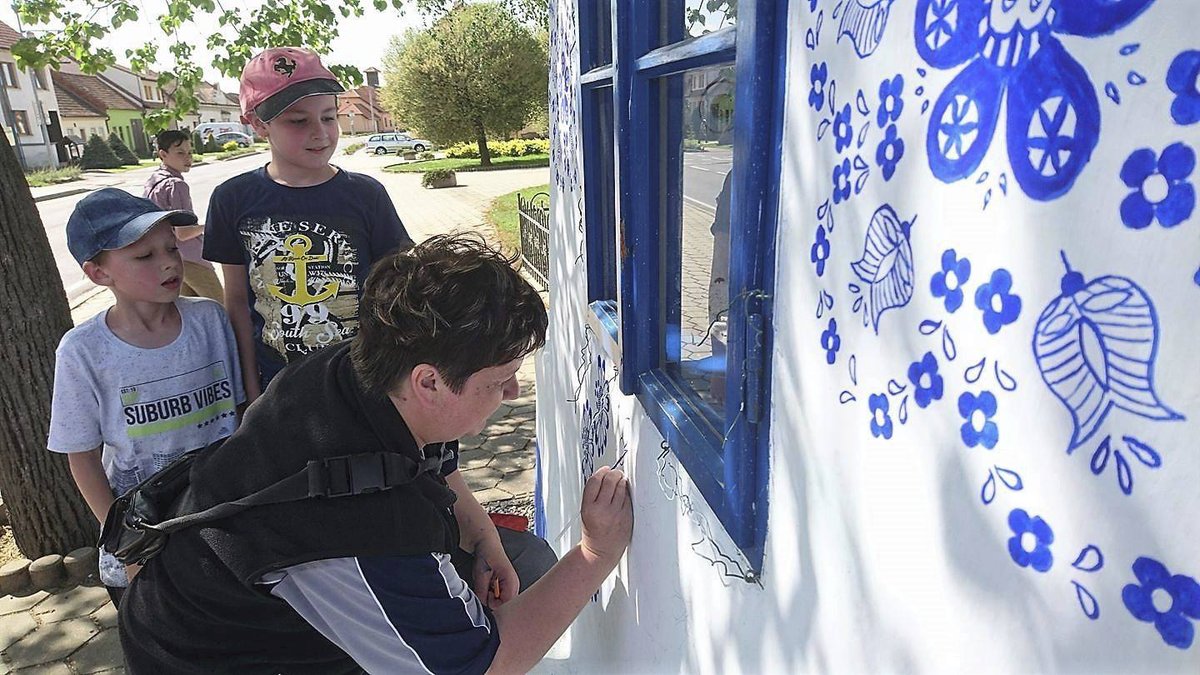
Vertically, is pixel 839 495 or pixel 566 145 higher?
pixel 566 145

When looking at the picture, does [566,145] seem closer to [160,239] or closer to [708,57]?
[160,239]

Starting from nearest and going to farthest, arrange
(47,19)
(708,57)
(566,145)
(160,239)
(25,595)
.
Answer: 1. (708,57)
2. (160,239)
3. (566,145)
4. (25,595)
5. (47,19)

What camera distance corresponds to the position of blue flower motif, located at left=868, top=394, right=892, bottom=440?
30.4 inches

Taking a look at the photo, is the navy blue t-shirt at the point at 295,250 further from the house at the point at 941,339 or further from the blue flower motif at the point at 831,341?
the blue flower motif at the point at 831,341

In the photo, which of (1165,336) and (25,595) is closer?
(1165,336)

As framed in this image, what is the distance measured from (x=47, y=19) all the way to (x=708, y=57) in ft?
18.7

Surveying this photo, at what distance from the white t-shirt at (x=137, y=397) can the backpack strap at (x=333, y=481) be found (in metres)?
0.98

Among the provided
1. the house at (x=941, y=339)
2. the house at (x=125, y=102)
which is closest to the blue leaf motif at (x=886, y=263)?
the house at (x=941, y=339)

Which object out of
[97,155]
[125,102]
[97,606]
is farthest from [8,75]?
[97,606]

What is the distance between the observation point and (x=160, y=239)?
2.22 m

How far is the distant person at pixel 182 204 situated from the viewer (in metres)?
4.91

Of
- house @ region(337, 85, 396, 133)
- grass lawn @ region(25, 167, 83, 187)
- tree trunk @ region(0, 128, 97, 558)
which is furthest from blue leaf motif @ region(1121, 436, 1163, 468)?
house @ region(337, 85, 396, 133)

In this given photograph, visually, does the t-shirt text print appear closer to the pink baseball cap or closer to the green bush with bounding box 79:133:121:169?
the pink baseball cap

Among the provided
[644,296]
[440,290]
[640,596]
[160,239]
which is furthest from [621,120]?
[160,239]
